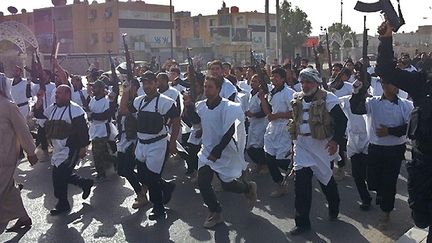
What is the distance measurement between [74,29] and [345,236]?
60.7 metres

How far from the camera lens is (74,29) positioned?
61375mm

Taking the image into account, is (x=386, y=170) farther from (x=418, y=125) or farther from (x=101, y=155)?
(x=101, y=155)

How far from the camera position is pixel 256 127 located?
8.17 metres

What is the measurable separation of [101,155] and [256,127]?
8.81 ft

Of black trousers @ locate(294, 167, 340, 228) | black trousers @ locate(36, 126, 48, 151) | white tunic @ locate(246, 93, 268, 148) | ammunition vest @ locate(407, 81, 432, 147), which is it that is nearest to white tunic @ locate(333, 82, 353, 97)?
white tunic @ locate(246, 93, 268, 148)

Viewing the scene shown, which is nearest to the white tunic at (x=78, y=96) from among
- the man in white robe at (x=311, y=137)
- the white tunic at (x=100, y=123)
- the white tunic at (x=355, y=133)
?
the white tunic at (x=100, y=123)

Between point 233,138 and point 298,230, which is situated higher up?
point 233,138

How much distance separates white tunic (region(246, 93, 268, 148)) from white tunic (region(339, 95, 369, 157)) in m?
1.73

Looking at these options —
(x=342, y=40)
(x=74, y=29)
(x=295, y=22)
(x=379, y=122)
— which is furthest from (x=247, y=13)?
(x=379, y=122)

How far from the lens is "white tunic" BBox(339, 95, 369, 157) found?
20.9 feet

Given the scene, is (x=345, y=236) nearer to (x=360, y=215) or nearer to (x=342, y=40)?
(x=360, y=215)

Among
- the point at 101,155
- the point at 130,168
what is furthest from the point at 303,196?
the point at 101,155

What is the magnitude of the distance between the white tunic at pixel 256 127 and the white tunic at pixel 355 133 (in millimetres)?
1731

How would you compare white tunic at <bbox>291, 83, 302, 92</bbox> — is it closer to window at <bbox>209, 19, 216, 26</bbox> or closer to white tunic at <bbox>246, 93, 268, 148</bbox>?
white tunic at <bbox>246, 93, 268, 148</bbox>
